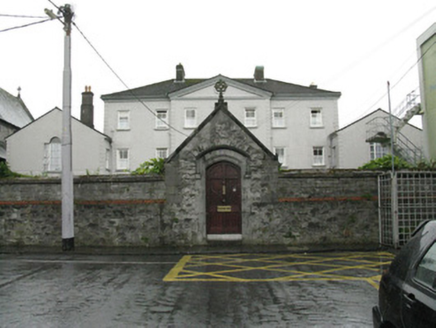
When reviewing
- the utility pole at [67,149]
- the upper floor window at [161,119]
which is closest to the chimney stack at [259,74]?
the upper floor window at [161,119]

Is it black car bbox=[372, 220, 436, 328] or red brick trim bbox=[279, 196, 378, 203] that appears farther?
red brick trim bbox=[279, 196, 378, 203]

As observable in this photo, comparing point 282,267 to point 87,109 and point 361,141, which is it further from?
point 87,109

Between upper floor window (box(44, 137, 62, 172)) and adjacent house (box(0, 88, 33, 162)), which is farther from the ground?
adjacent house (box(0, 88, 33, 162))

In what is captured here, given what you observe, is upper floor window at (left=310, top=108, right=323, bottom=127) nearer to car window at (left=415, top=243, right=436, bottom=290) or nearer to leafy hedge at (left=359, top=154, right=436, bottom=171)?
leafy hedge at (left=359, top=154, right=436, bottom=171)

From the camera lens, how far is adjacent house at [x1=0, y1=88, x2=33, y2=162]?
3628 centimetres

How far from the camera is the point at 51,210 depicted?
47.6 feet

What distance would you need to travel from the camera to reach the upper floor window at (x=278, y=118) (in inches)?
1351

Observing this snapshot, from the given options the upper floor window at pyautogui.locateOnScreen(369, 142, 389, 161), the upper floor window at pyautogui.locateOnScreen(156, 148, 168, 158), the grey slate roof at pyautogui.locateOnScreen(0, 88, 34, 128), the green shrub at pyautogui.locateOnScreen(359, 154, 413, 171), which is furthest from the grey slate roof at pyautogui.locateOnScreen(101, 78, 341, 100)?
the green shrub at pyautogui.locateOnScreen(359, 154, 413, 171)

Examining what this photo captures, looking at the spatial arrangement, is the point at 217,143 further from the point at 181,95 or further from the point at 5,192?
the point at 181,95

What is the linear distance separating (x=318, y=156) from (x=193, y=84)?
1228cm

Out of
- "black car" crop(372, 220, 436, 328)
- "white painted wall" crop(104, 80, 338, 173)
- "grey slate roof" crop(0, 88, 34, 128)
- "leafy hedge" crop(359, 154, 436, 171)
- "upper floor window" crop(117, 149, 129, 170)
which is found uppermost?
"grey slate roof" crop(0, 88, 34, 128)

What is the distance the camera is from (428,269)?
3.25 meters

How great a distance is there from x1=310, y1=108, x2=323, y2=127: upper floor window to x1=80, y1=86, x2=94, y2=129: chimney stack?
1866 cm

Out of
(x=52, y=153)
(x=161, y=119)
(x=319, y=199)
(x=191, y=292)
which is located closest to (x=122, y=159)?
(x=161, y=119)
